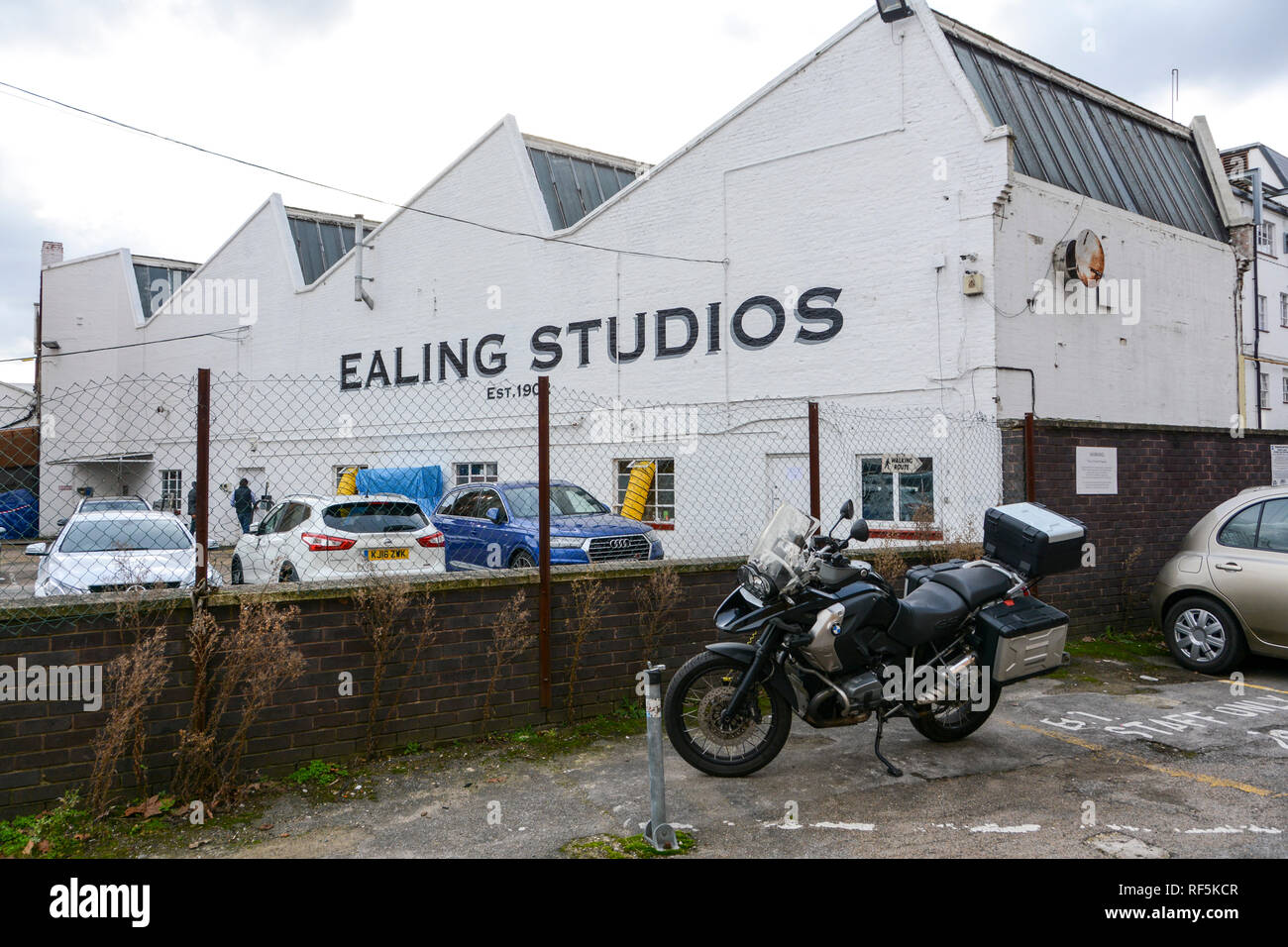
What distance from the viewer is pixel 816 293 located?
1533cm

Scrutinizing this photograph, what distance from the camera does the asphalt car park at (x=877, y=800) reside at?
4602 millimetres

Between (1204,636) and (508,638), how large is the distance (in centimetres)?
641

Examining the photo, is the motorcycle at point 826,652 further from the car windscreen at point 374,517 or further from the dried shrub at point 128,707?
the car windscreen at point 374,517

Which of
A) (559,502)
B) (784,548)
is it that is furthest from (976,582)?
(559,502)

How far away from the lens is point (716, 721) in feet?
18.0

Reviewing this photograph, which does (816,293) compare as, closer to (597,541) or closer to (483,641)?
(597,541)

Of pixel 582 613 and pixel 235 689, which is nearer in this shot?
pixel 235 689

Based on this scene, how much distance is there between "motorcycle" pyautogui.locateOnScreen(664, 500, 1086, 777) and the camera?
17.8 ft

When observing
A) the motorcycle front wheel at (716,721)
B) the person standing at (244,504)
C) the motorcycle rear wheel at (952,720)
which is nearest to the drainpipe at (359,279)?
the person standing at (244,504)

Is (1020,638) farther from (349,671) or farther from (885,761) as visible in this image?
(349,671)

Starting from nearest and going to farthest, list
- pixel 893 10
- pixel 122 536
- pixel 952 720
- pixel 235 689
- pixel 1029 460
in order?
pixel 235 689 < pixel 952 720 < pixel 1029 460 < pixel 122 536 < pixel 893 10

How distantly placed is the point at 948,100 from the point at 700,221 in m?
5.03

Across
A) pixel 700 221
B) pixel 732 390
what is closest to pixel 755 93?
pixel 700 221

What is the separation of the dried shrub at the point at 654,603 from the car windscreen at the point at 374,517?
5.14 meters
